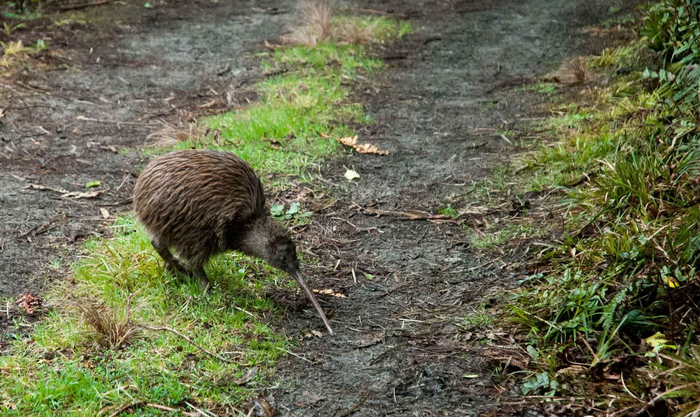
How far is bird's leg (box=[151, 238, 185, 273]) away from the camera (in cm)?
401

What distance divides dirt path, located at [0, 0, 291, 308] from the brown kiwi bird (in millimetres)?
758

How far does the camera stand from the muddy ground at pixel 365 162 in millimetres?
3420

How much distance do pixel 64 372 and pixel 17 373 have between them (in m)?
0.21

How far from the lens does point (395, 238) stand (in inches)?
188

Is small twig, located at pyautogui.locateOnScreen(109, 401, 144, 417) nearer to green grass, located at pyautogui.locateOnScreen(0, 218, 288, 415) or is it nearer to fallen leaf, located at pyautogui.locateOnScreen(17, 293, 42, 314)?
green grass, located at pyautogui.locateOnScreen(0, 218, 288, 415)

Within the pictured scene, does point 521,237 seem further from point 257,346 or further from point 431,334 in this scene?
point 257,346

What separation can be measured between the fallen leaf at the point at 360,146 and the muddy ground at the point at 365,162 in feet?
0.46

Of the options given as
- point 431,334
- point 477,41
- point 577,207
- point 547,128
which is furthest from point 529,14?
point 431,334

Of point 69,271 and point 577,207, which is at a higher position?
point 577,207

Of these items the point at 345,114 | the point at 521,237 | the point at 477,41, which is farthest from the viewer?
the point at 477,41

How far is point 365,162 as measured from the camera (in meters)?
5.92

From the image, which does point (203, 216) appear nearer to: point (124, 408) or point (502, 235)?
point (124, 408)

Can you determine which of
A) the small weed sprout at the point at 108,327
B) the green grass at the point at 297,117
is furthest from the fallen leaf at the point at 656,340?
the green grass at the point at 297,117

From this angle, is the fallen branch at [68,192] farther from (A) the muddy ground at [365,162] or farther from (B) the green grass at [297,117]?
(B) the green grass at [297,117]
